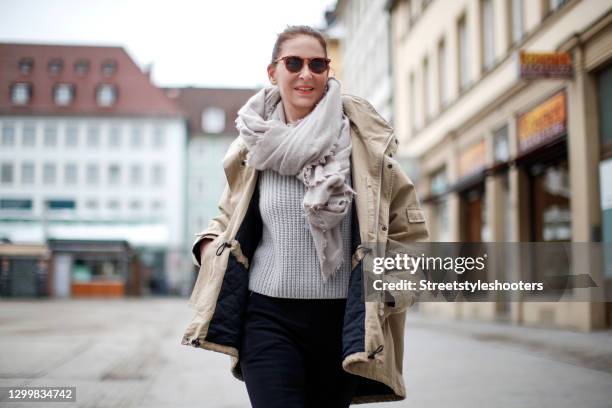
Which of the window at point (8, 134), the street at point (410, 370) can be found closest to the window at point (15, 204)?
the window at point (8, 134)

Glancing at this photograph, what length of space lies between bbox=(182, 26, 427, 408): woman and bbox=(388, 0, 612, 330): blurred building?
7.73 metres

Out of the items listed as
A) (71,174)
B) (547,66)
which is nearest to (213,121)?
(71,174)

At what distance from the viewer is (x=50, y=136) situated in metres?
58.0

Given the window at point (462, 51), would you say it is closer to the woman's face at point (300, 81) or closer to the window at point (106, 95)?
the woman's face at point (300, 81)

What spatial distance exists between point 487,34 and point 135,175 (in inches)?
1689

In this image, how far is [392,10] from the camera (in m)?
29.9

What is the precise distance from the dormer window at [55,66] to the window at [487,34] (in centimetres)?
4450

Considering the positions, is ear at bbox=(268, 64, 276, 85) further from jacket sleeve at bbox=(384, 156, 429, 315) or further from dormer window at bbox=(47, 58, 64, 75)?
dormer window at bbox=(47, 58, 64, 75)

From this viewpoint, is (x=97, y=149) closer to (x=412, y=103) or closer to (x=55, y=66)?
(x=55, y=66)

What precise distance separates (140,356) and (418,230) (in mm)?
7644

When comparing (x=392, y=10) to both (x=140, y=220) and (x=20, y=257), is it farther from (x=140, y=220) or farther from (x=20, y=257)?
(x=140, y=220)

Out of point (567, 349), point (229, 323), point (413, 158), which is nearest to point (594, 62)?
point (567, 349)

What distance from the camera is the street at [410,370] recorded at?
21.0ft

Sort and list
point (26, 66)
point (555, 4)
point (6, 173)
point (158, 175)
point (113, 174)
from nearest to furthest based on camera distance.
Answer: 1. point (555, 4)
2. point (6, 173)
3. point (26, 66)
4. point (113, 174)
5. point (158, 175)
